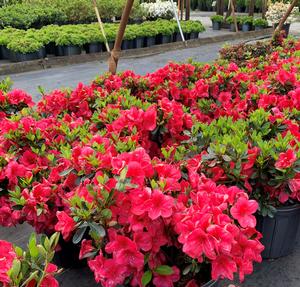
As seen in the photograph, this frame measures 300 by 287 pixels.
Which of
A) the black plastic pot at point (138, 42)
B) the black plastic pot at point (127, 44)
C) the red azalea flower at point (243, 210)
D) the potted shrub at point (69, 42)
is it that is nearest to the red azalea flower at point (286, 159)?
the red azalea flower at point (243, 210)

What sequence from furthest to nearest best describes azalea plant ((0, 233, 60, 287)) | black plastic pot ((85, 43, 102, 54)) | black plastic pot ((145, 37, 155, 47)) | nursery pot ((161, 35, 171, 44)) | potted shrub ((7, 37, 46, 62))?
A: nursery pot ((161, 35, 171, 44)) < black plastic pot ((145, 37, 155, 47)) < black plastic pot ((85, 43, 102, 54)) < potted shrub ((7, 37, 46, 62)) < azalea plant ((0, 233, 60, 287))

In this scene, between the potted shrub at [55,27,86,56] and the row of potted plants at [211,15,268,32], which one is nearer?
the potted shrub at [55,27,86,56]

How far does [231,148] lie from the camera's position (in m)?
2.18

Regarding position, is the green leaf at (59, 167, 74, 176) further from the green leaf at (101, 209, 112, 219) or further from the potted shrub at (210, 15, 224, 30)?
the potted shrub at (210, 15, 224, 30)

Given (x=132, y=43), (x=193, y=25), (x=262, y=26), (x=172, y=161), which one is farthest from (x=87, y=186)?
(x=262, y=26)

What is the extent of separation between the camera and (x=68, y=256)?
2.43 m

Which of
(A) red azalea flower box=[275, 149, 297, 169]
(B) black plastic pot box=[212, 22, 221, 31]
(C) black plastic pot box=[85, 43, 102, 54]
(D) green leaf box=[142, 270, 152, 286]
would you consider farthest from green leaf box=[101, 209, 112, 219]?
(B) black plastic pot box=[212, 22, 221, 31]

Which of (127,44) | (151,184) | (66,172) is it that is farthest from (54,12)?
(151,184)

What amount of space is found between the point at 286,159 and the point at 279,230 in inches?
23.6

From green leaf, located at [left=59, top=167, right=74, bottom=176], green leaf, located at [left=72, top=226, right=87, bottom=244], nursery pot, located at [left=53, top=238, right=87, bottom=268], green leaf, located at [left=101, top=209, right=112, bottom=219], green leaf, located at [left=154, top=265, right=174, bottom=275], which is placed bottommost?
nursery pot, located at [left=53, top=238, right=87, bottom=268]

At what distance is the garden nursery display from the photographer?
152 cm

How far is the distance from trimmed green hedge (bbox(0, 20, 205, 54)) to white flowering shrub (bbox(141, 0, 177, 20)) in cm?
288

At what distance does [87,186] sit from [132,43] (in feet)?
31.9

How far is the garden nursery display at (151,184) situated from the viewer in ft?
4.99
